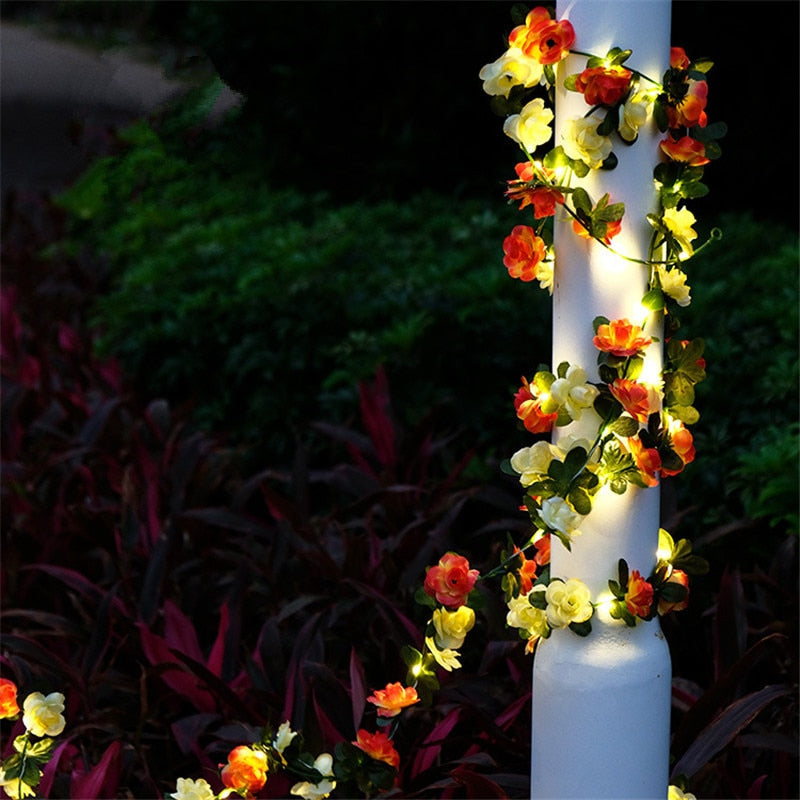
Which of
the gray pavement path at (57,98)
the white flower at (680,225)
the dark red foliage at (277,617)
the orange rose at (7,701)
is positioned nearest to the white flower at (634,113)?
the white flower at (680,225)

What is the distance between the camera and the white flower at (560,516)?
134 cm

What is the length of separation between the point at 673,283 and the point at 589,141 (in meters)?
0.20

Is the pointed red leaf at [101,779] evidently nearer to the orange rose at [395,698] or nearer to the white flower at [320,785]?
the white flower at [320,785]

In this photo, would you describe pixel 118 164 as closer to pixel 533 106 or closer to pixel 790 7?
pixel 790 7

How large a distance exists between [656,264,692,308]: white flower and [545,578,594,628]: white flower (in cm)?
37

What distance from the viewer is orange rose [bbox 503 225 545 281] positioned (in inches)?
54.7

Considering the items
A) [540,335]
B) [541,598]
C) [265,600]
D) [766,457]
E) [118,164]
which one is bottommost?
[265,600]

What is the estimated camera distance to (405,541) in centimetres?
237

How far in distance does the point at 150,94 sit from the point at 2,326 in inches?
48.9

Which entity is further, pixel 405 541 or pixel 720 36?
pixel 720 36

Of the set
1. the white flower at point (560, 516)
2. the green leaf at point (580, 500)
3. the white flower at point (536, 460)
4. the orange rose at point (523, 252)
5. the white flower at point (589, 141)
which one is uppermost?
the white flower at point (589, 141)

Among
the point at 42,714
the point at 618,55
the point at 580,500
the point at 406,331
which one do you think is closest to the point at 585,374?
the point at 580,500

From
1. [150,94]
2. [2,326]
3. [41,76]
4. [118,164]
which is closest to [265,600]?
[2,326]

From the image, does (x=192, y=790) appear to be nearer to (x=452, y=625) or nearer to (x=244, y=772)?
(x=244, y=772)
